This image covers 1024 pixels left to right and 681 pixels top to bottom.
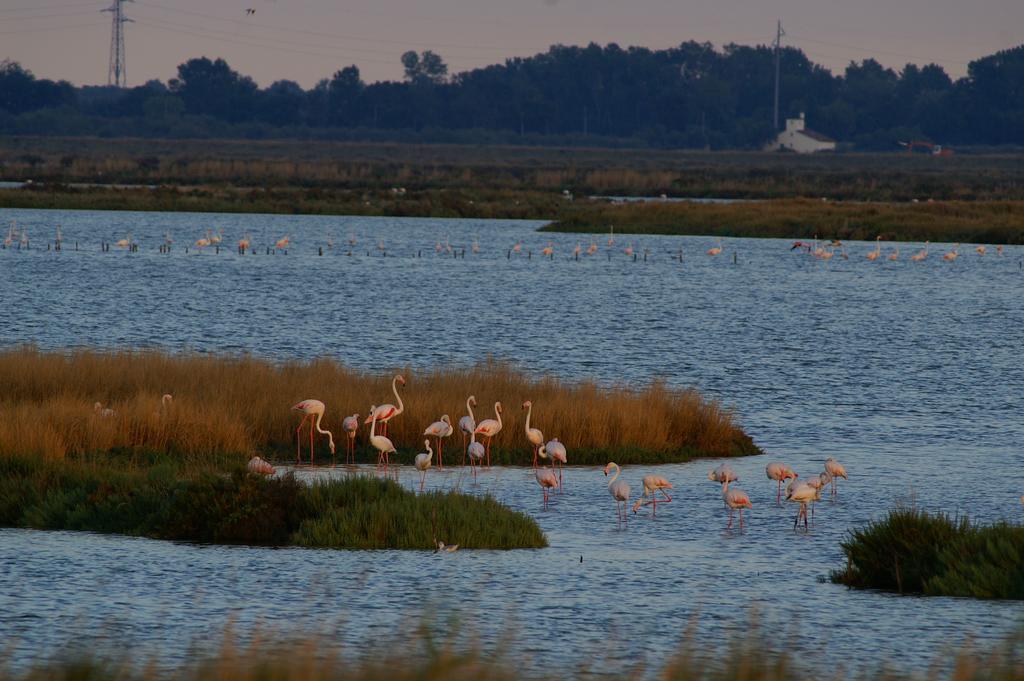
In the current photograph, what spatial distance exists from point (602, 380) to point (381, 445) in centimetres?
1295

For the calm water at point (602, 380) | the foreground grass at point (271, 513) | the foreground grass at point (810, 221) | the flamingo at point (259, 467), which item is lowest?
the calm water at point (602, 380)

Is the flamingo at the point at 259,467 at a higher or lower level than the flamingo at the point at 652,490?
higher

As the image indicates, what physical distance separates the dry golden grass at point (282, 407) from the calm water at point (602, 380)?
1098 mm

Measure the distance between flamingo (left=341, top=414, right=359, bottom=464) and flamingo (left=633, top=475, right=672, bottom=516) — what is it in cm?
407

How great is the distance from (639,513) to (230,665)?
38.5 ft

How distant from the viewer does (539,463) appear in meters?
22.9

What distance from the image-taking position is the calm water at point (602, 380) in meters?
14.4

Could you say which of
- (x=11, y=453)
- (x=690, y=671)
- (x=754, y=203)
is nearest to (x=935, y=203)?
(x=754, y=203)

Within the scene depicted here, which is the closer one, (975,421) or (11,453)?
(11,453)

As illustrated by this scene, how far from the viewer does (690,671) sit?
9.24 metres

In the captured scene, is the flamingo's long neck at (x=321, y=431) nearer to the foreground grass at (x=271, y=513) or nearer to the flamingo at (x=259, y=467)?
the flamingo at (x=259, y=467)

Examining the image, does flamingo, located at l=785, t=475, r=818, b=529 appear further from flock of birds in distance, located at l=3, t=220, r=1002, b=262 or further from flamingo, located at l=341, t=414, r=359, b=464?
flock of birds in distance, located at l=3, t=220, r=1002, b=262

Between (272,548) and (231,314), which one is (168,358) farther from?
(231,314)

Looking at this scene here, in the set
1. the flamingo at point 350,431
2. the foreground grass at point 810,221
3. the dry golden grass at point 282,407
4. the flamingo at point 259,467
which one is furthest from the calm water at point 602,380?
the foreground grass at point 810,221
